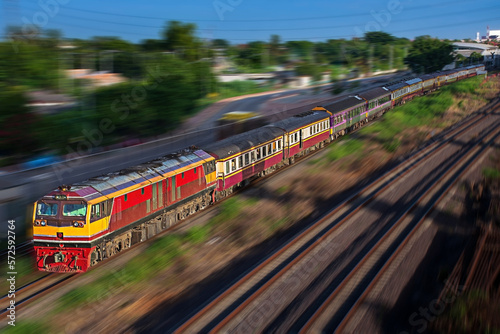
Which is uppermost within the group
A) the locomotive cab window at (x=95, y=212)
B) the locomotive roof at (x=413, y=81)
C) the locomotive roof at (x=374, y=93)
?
the locomotive roof at (x=413, y=81)

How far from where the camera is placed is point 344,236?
17719mm

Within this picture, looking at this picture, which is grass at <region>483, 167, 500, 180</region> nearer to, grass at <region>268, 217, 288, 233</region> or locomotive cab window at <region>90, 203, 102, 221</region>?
grass at <region>268, 217, 288, 233</region>

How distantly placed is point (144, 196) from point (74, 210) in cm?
303

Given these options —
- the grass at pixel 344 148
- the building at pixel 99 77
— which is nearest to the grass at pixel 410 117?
the grass at pixel 344 148

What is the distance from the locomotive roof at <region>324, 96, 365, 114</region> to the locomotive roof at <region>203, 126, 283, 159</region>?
1009cm

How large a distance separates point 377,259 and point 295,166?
1493 cm

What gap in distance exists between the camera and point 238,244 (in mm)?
17516

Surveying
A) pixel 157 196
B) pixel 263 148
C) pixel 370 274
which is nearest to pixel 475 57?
pixel 263 148

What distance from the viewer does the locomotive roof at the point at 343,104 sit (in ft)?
121

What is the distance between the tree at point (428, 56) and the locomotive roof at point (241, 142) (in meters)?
63.2

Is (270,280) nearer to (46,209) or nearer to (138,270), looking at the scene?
(138,270)

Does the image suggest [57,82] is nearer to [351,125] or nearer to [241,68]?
[351,125]

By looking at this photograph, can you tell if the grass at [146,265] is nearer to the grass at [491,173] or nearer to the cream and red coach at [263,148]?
the cream and red coach at [263,148]

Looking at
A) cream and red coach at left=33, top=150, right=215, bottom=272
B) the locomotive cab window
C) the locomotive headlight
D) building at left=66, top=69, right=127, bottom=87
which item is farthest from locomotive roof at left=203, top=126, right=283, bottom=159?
building at left=66, top=69, right=127, bottom=87
